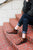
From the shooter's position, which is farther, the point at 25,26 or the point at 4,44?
the point at 4,44

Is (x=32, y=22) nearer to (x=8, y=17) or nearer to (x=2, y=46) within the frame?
(x=2, y=46)

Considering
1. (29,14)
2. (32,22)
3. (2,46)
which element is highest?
(29,14)

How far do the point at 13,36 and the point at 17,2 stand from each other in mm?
1651

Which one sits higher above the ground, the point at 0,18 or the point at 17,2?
the point at 17,2

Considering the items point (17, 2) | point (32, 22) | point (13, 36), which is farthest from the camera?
point (17, 2)

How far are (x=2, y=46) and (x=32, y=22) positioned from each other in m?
0.88

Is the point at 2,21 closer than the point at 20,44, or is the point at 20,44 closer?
the point at 20,44

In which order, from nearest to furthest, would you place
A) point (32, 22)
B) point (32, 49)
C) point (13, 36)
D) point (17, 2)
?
point (32, 49)
point (32, 22)
point (13, 36)
point (17, 2)

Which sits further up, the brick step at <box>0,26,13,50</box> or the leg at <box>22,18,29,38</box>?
the leg at <box>22,18,29,38</box>

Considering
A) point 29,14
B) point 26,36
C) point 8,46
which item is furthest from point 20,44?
point 29,14

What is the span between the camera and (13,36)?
2.83m

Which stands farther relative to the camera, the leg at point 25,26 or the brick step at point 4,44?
the brick step at point 4,44

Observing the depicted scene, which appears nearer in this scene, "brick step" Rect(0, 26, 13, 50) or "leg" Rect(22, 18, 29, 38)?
"leg" Rect(22, 18, 29, 38)

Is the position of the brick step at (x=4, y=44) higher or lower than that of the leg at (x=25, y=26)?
lower
